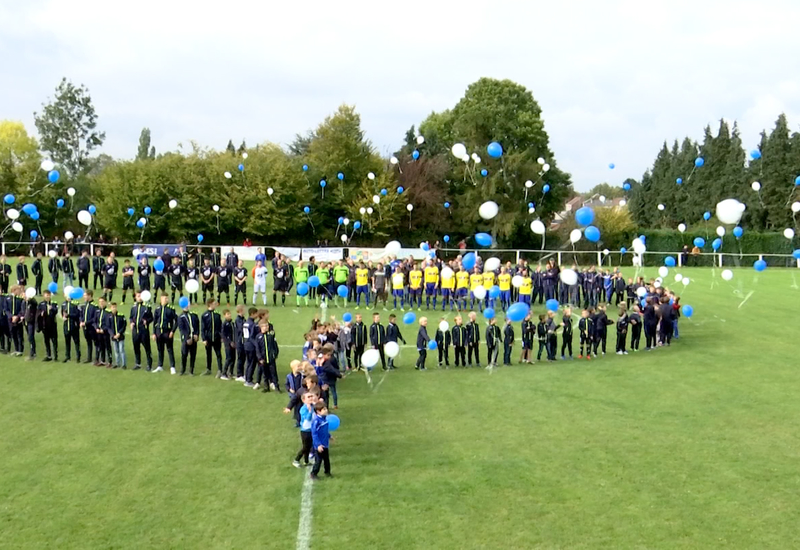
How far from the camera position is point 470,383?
A: 13.8m

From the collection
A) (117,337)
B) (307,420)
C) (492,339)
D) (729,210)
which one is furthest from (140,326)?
(729,210)

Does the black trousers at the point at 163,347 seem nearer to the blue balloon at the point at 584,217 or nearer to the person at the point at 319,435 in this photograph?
the person at the point at 319,435

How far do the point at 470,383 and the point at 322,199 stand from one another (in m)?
34.6

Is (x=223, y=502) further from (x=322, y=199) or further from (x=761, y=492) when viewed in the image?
(x=322, y=199)

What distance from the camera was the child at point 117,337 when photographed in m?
14.4

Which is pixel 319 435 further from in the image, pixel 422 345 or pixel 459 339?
pixel 459 339

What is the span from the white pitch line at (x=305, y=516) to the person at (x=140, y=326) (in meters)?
7.26

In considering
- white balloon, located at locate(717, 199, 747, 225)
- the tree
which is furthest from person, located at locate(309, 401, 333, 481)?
the tree

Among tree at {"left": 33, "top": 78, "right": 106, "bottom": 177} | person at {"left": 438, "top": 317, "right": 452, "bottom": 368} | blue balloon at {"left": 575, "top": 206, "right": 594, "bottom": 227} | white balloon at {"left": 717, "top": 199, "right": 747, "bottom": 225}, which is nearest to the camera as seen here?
blue balloon at {"left": 575, "top": 206, "right": 594, "bottom": 227}

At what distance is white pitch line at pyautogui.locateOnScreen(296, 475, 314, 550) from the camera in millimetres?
6734

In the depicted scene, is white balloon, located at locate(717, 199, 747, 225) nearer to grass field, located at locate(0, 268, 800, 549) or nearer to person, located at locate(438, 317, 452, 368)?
grass field, located at locate(0, 268, 800, 549)

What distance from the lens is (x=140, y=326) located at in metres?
14.4

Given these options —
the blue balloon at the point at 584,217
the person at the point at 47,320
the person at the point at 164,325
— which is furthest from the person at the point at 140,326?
the blue balloon at the point at 584,217

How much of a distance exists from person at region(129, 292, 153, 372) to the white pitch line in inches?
286
